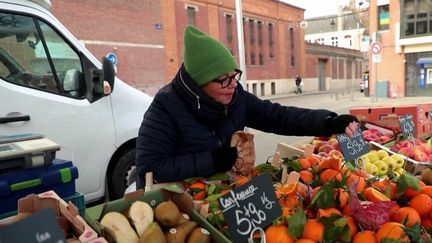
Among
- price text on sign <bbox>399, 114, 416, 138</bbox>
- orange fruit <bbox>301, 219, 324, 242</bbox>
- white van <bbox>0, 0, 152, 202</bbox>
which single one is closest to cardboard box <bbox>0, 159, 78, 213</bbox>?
white van <bbox>0, 0, 152, 202</bbox>

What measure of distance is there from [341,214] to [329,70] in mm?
51815

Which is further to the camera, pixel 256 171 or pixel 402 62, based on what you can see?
pixel 402 62

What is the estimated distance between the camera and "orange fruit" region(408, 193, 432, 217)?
5.52ft

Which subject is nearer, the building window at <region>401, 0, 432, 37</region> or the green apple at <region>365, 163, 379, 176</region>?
the green apple at <region>365, 163, 379, 176</region>

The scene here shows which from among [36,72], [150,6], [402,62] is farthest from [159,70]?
[36,72]

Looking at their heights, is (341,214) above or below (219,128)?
below

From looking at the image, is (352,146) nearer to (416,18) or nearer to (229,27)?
(416,18)

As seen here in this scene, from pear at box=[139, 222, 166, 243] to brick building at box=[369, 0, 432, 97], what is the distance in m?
20.7

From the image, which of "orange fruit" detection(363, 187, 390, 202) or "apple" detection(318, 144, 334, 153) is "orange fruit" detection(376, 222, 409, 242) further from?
"apple" detection(318, 144, 334, 153)

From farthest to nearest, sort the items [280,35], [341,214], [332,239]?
1. [280,35]
2. [341,214]
3. [332,239]

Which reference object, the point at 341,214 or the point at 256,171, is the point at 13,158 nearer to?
the point at 256,171

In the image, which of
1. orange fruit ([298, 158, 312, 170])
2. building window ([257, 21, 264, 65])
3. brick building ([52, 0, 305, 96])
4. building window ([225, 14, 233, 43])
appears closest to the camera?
orange fruit ([298, 158, 312, 170])

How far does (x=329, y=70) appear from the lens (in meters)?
50.7

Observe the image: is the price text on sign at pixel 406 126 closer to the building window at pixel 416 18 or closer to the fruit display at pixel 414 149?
the fruit display at pixel 414 149
